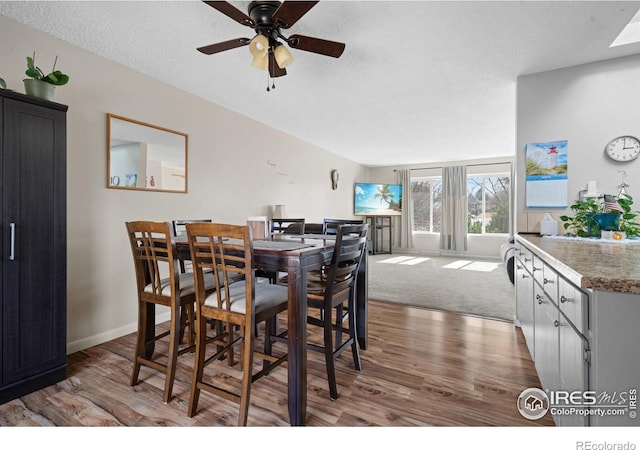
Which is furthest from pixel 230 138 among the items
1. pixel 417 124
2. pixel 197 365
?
pixel 197 365

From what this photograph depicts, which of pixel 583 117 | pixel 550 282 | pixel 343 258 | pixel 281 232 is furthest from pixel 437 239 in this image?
pixel 343 258

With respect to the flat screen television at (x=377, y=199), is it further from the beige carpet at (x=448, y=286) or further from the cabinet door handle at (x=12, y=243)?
the cabinet door handle at (x=12, y=243)

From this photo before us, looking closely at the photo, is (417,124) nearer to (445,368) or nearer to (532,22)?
(532,22)

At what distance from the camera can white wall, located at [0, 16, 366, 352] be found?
227 cm

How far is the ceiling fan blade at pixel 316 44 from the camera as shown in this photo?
181 centimetres

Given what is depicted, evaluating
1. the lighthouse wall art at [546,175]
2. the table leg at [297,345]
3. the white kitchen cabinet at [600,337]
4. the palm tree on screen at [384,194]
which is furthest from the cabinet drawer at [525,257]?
the palm tree on screen at [384,194]

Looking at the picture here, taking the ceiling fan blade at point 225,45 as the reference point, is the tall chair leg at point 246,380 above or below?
below

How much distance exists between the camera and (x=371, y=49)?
92.5 inches

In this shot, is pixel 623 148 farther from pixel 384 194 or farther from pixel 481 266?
pixel 384 194

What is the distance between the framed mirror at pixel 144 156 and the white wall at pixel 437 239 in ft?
19.9

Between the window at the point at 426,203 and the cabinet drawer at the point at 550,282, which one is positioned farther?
the window at the point at 426,203

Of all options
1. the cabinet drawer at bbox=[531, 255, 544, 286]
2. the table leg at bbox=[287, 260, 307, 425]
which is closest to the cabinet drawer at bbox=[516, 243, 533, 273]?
the cabinet drawer at bbox=[531, 255, 544, 286]

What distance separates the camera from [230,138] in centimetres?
378
